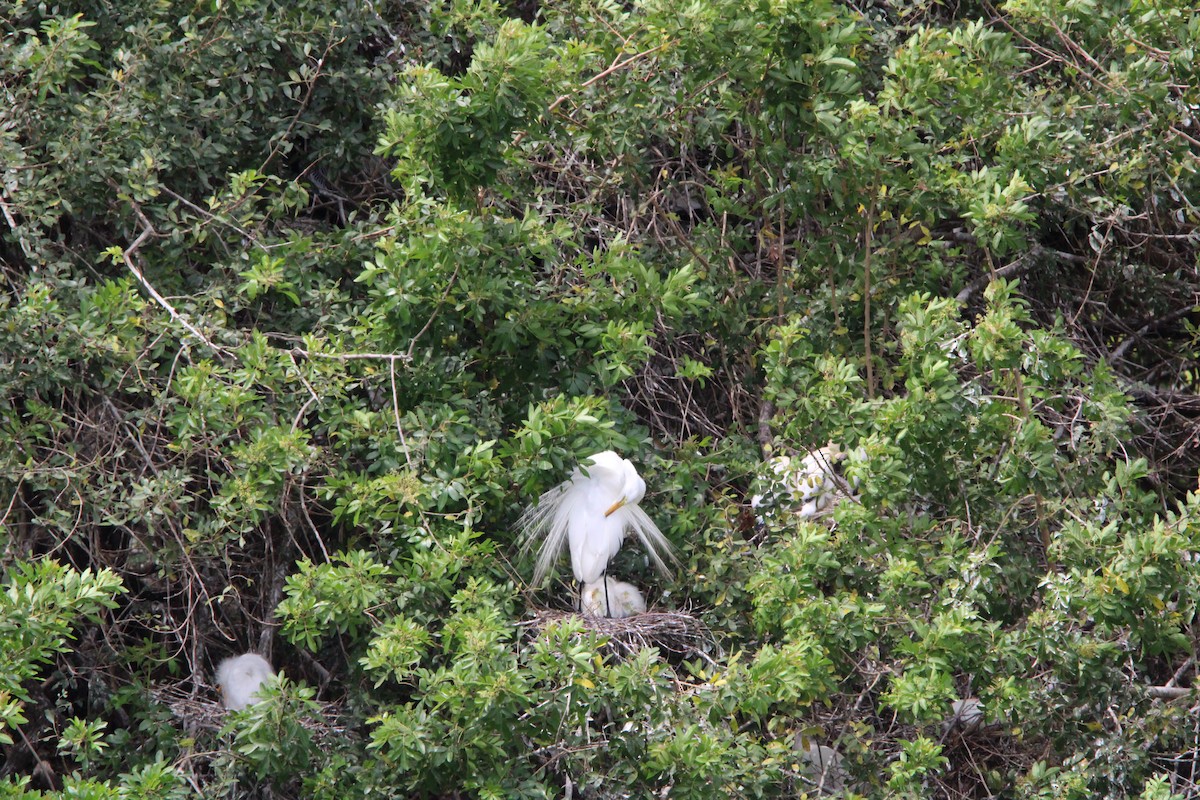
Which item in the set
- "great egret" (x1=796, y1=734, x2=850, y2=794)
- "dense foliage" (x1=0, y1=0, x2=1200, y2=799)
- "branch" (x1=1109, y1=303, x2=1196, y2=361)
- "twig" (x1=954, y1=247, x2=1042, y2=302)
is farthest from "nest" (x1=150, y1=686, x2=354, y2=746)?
"branch" (x1=1109, y1=303, x2=1196, y2=361)

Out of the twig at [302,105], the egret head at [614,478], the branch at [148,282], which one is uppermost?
the twig at [302,105]

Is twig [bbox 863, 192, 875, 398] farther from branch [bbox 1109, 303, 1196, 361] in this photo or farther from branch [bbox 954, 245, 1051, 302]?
branch [bbox 1109, 303, 1196, 361]

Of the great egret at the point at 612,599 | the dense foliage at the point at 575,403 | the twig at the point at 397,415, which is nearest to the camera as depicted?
the dense foliage at the point at 575,403

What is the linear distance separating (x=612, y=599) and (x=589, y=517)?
258mm

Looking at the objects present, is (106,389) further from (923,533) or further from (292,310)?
(923,533)

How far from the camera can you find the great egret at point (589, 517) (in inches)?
140

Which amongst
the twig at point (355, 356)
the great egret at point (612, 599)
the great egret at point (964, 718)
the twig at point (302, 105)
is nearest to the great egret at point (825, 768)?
the great egret at point (964, 718)

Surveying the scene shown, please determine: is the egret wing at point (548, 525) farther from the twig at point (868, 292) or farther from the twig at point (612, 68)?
the twig at point (612, 68)

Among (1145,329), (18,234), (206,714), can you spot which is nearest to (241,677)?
(206,714)

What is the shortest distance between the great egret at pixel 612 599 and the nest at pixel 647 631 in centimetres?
6

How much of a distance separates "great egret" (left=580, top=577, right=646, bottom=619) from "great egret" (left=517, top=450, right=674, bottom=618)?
0.10 ft

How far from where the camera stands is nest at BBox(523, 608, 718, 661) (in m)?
3.43

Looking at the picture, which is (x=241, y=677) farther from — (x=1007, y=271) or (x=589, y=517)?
(x=1007, y=271)

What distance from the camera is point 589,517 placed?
11.7ft
